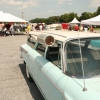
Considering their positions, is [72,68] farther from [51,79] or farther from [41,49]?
[41,49]

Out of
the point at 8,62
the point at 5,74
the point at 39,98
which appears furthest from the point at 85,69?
the point at 8,62

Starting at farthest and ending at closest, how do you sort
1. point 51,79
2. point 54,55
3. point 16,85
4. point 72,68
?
1. point 16,85
2. point 54,55
3. point 51,79
4. point 72,68

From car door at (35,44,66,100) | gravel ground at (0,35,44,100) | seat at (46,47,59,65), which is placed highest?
seat at (46,47,59,65)

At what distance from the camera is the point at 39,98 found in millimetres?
4059

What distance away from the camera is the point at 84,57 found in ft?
9.35

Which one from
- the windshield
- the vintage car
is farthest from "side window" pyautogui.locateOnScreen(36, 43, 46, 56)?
the windshield

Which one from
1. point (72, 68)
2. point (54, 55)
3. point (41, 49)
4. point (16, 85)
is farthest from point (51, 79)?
point (16, 85)

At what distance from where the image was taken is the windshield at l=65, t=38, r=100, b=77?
2.57 meters

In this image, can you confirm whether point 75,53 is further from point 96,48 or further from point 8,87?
point 8,87

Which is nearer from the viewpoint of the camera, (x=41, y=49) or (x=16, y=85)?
(x=41, y=49)

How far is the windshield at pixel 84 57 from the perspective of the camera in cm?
257

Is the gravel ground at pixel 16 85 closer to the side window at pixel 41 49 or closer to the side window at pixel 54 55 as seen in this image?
the side window at pixel 41 49

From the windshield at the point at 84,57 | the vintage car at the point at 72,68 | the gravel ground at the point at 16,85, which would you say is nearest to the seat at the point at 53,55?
the vintage car at the point at 72,68

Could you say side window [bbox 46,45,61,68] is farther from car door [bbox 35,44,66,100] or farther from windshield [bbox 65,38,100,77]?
windshield [bbox 65,38,100,77]
